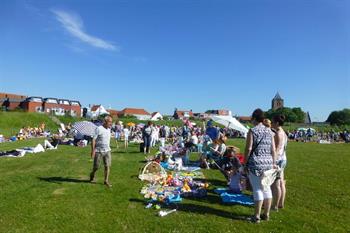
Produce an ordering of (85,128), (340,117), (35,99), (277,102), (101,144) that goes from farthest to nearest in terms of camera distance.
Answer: (277,102) < (340,117) < (35,99) < (85,128) < (101,144)

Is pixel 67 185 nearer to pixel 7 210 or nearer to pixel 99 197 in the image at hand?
pixel 99 197

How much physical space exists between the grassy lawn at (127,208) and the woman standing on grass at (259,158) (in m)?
0.45

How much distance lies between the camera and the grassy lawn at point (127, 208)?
620cm

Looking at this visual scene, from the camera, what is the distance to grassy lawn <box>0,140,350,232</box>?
6195 mm

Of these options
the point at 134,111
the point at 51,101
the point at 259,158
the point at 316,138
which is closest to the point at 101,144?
the point at 259,158

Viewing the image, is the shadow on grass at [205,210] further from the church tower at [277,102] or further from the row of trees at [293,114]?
the church tower at [277,102]

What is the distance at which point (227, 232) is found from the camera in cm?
593

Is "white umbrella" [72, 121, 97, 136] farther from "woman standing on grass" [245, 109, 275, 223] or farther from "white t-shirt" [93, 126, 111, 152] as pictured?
"woman standing on grass" [245, 109, 275, 223]

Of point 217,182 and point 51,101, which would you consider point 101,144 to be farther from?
point 51,101

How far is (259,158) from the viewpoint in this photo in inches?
255

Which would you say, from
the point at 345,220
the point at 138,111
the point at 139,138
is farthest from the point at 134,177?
the point at 138,111

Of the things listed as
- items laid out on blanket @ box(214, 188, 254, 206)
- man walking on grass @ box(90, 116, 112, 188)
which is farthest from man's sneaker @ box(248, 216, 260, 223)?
man walking on grass @ box(90, 116, 112, 188)

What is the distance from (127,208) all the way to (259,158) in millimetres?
3121

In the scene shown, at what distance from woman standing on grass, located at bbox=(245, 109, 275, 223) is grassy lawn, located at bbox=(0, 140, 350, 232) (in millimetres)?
454
